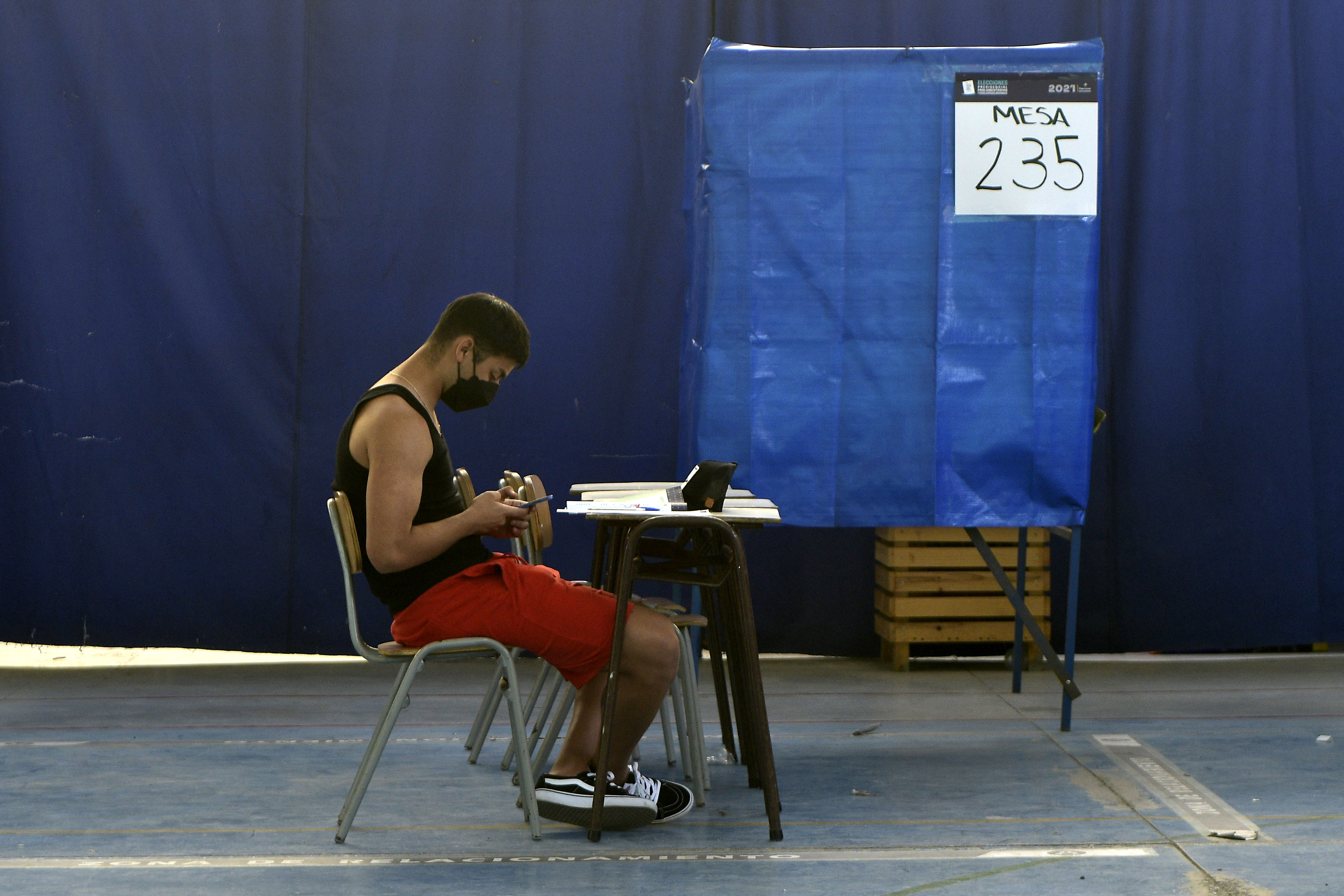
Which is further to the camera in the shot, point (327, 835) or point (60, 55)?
point (60, 55)

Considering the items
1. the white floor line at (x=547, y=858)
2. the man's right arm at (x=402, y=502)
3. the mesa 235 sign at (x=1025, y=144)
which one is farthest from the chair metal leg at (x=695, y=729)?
the mesa 235 sign at (x=1025, y=144)

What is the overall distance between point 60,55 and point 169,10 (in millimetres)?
429

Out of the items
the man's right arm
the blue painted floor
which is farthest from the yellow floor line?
the man's right arm

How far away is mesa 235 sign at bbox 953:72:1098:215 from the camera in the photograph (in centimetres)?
365

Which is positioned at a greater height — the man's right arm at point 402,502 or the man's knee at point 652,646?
the man's right arm at point 402,502

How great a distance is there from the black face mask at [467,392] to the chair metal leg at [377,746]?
0.56 m

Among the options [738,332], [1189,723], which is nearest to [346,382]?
[738,332]

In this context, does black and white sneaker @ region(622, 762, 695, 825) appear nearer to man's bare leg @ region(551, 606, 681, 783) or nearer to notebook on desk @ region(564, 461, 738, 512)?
man's bare leg @ region(551, 606, 681, 783)

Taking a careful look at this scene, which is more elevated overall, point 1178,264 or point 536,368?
point 1178,264

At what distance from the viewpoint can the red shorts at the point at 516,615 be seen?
2.79 m

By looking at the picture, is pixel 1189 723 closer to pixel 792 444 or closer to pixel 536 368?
pixel 792 444

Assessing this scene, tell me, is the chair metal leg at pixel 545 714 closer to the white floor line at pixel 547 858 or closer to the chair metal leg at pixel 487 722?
the chair metal leg at pixel 487 722

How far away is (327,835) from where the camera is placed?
9.55ft

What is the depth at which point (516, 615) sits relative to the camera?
278 centimetres
